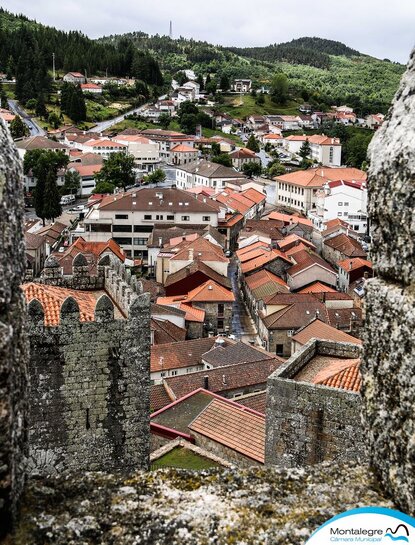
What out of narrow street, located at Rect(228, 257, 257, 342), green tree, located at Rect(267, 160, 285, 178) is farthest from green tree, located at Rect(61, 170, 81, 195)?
narrow street, located at Rect(228, 257, 257, 342)

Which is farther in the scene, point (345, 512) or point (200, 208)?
point (200, 208)

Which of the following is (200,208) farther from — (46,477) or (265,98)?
(265,98)

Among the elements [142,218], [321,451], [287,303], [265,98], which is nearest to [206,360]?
[287,303]

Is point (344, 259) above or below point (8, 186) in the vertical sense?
below

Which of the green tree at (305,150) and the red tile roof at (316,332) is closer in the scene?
the red tile roof at (316,332)

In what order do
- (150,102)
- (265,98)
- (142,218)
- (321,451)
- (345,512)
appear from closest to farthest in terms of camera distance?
(345,512) < (321,451) < (142,218) < (150,102) < (265,98)

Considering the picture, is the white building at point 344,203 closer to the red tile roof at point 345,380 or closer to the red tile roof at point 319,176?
the red tile roof at point 319,176

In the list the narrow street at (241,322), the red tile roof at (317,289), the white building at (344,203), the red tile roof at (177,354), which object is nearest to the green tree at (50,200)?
the narrow street at (241,322)

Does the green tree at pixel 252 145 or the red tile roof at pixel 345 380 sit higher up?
the green tree at pixel 252 145
